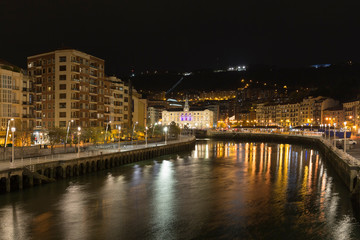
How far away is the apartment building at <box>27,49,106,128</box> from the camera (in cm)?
7712

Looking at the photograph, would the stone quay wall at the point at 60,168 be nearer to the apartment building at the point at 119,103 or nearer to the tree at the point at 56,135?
the tree at the point at 56,135

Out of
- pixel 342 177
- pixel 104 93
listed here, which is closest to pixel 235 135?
pixel 104 93

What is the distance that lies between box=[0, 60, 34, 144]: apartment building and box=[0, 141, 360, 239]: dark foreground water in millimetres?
23089

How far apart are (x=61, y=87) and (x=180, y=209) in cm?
5462

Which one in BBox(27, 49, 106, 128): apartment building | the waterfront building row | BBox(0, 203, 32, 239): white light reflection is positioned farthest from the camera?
BBox(27, 49, 106, 128): apartment building

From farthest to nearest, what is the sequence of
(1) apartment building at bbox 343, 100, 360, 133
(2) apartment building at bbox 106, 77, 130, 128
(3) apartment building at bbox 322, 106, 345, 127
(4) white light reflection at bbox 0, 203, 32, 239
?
(3) apartment building at bbox 322, 106, 345, 127
(1) apartment building at bbox 343, 100, 360, 133
(2) apartment building at bbox 106, 77, 130, 128
(4) white light reflection at bbox 0, 203, 32, 239

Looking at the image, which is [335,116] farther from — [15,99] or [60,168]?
[60,168]

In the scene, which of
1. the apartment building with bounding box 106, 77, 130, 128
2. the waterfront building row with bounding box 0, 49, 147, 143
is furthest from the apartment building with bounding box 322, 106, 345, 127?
the waterfront building row with bounding box 0, 49, 147, 143

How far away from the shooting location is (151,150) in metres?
72.1

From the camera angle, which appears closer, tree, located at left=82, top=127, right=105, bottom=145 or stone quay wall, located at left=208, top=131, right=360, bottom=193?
stone quay wall, located at left=208, top=131, right=360, bottom=193

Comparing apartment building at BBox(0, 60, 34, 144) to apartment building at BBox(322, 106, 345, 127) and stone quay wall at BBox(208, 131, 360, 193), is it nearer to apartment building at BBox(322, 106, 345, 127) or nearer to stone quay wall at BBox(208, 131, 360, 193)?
stone quay wall at BBox(208, 131, 360, 193)

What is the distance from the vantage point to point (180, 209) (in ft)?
105

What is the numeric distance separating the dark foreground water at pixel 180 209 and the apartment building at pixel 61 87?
108 ft

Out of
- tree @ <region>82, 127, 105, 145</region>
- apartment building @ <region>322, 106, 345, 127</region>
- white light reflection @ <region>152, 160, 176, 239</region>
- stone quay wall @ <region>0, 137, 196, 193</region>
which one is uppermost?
apartment building @ <region>322, 106, 345, 127</region>
